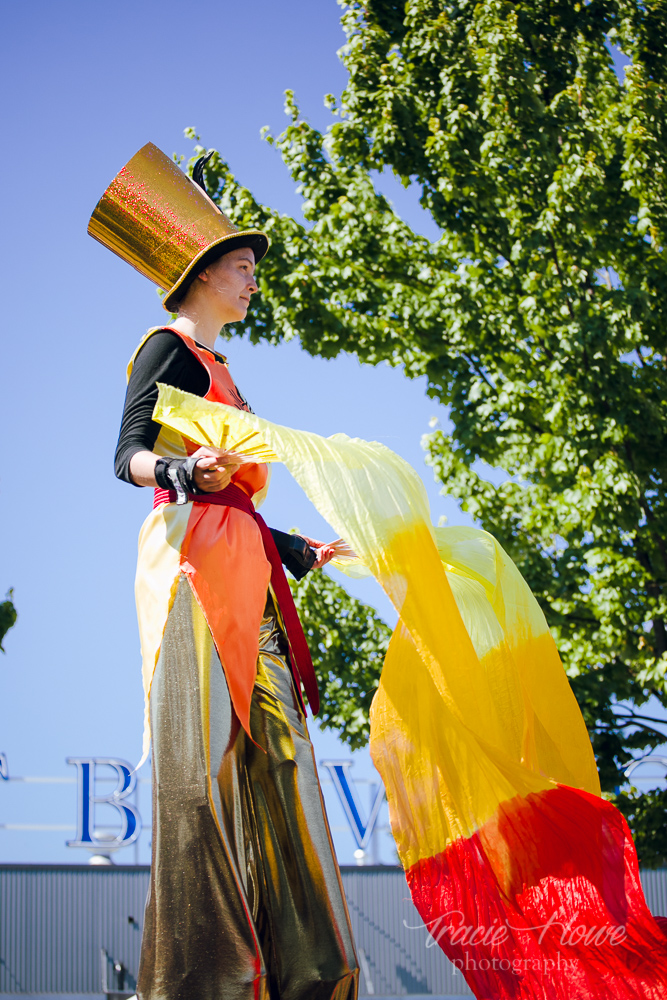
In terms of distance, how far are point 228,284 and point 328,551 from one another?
0.79 m

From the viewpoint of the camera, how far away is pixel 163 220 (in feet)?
8.07

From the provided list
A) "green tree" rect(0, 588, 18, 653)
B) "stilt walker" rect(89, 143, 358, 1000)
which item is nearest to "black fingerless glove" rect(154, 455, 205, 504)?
"stilt walker" rect(89, 143, 358, 1000)

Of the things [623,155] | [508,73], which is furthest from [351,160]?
[623,155]

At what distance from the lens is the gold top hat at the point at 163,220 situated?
2.45 meters

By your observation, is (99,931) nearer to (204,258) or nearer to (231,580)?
(231,580)

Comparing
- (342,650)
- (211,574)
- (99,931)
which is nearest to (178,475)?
(211,574)

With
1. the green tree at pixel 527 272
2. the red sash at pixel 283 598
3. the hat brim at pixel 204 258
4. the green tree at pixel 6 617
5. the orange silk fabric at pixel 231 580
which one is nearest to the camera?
the orange silk fabric at pixel 231 580

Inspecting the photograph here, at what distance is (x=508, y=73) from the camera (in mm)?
7266

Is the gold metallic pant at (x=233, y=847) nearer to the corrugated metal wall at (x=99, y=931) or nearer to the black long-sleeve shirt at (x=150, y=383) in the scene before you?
the black long-sleeve shirt at (x=150, y=383)

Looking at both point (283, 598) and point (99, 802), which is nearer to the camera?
point (283, 598)

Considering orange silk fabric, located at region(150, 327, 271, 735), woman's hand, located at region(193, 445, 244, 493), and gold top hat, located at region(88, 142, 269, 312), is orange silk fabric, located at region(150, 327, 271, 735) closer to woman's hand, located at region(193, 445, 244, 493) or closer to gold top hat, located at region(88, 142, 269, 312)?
woman's hand, located at region(193, 445, 244, 493)

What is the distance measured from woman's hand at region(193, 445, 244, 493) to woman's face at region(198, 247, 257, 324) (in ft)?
2.10

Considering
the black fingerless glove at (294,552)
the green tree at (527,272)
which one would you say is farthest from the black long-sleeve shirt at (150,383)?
the green tree at (527,272)

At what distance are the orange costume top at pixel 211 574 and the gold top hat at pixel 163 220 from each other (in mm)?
551
